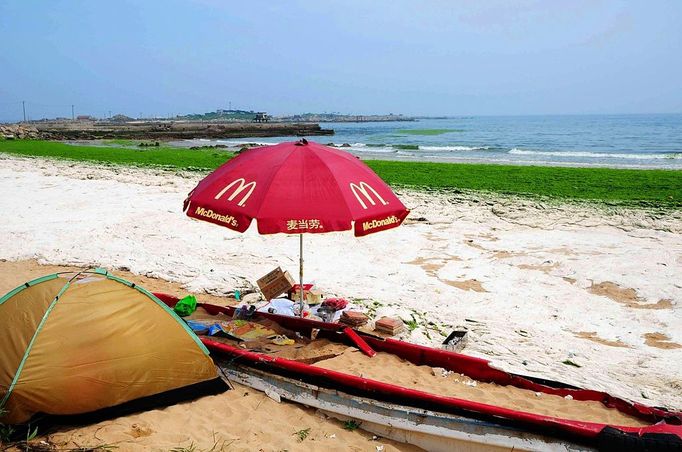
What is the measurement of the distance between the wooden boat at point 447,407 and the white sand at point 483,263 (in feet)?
2.47

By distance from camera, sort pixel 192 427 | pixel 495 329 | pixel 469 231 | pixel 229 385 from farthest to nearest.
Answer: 1. pixel 469 231
2. pixel 495 329
3. pixel 229 385
4. pixel 192 427

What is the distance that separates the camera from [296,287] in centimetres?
732

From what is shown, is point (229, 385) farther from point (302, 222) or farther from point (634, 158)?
point (634, 158)

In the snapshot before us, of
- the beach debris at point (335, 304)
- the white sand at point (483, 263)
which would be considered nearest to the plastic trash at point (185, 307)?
the white sand at point (483, 263)

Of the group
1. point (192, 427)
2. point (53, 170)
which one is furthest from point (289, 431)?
point (53, 170)

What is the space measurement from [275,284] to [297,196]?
2.35 meters

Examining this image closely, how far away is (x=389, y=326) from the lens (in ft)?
20.6

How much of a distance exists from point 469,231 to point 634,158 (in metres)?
29.4

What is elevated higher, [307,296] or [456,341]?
[307,296]


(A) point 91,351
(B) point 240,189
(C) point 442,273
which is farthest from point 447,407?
(C) point 442,273

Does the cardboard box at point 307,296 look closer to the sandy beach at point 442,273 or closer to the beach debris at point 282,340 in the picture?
the sandy beach at point 442,273

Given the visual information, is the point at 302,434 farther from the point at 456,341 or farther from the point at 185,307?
the point at 185,307

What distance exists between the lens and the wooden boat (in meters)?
3.54

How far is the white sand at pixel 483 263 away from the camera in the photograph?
6066 millimetres
